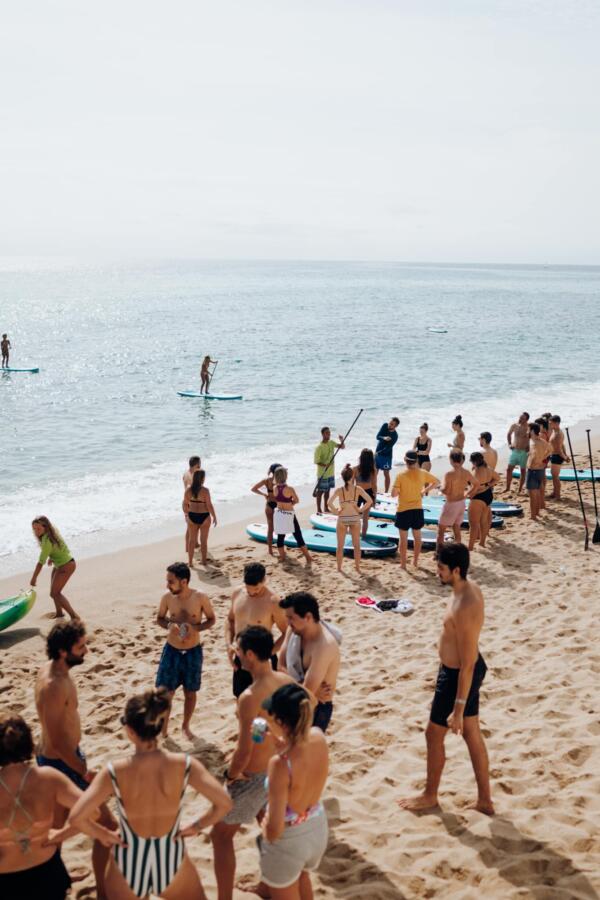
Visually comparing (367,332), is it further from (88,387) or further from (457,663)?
(457,663)

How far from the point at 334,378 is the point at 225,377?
5196mm

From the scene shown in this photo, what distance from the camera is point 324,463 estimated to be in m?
13.3

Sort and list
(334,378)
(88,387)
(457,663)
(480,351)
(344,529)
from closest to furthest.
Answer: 1. (457,663)
2. (344,529)
3. (88,387)
4. (334,378)
5. (480,351)

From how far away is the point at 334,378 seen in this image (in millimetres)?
35375

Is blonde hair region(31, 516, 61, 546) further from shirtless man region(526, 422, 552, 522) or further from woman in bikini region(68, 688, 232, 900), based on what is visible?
shirtless man region(526, 422, 552, 522)

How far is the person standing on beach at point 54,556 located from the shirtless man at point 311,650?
4.45m

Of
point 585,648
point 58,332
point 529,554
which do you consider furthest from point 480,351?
point 585,648

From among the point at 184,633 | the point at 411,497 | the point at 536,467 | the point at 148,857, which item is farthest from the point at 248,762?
the point at 536,467

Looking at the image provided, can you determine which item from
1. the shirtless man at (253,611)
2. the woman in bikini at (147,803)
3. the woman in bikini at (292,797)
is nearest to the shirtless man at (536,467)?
the shirtless man at (253,611)

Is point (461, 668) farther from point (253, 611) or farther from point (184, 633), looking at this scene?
point (184, 633)

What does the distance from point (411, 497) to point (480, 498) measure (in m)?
1.40

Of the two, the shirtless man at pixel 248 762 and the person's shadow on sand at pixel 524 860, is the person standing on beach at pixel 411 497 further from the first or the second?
the shirtless man at pixel 248 762

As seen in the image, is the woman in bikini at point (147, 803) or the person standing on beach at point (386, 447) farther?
the person standing on beach at point (386, 447)

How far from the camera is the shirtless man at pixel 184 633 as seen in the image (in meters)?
6.00
